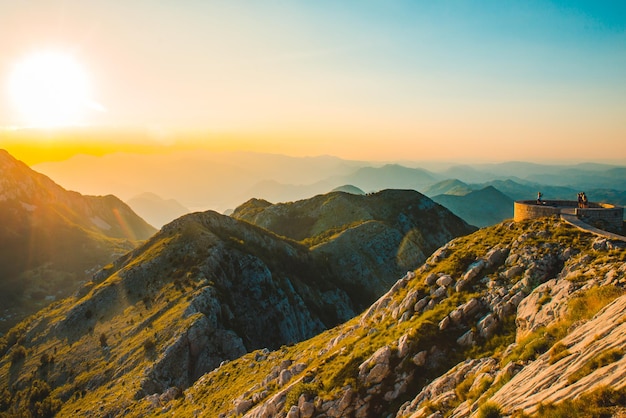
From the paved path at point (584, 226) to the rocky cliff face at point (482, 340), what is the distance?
0.83 metres

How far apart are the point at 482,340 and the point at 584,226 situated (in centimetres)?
1360

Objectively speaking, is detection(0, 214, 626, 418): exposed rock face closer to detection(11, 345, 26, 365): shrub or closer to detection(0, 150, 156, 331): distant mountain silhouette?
detection(11, 345, 26, 365): shrub

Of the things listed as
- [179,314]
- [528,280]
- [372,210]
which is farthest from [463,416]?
[372,210]

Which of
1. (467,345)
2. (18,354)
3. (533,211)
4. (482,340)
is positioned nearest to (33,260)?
(18,354)

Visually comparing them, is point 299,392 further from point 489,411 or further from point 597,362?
point 597,362

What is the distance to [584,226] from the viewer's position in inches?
1088

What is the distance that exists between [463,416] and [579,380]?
5367 mm

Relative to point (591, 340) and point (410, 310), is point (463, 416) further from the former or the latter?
point (410, 310)

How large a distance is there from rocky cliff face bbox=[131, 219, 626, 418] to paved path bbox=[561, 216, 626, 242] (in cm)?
83

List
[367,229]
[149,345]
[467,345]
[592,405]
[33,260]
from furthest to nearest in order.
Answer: [33,260] < [367,229] < [149,345] < [467,345] < [592,405]

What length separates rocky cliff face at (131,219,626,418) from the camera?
48.4 feet

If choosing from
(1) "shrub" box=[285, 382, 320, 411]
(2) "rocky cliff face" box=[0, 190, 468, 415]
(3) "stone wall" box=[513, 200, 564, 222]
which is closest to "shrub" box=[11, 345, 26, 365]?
(2) "rocky cliff face" box=[0, 190, 468, 415]

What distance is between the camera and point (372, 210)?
153 metres

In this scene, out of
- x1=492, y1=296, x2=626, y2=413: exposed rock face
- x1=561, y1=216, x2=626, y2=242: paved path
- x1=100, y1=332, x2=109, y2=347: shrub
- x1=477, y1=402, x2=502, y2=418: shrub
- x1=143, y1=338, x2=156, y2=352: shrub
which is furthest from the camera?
x1=100, y1=332, x2=109, y2=347: shrub
